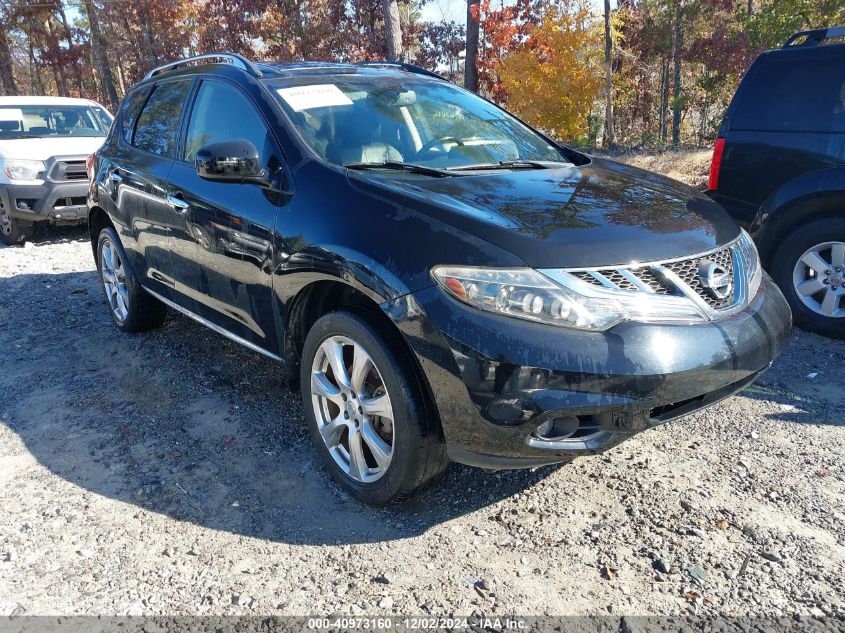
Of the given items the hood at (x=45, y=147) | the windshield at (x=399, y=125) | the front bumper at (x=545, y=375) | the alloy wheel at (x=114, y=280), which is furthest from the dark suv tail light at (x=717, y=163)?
the hood at (x=45, y=147)

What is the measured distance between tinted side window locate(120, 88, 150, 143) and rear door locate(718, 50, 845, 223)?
14.2 feet

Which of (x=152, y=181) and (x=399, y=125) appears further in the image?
(x=152, y=181)

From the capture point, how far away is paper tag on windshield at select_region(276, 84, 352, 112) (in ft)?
10.7

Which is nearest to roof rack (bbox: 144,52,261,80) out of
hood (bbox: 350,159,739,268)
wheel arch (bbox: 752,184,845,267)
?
hood (bbox: 350,159,739,268)

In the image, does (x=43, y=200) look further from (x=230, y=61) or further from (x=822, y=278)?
(x=822, y=278)

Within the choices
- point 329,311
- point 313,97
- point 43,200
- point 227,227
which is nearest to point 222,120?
point 313,97

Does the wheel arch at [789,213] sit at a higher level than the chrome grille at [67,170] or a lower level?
lower

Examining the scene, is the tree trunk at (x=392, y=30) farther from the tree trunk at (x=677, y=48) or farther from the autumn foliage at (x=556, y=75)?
the tree trunk at (x=677, y=48)

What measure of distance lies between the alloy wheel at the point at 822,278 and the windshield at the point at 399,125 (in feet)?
6.91

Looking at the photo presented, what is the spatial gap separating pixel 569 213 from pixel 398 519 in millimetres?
1431

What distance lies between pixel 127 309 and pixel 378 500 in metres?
3.05

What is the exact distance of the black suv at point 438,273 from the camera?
2.23 m

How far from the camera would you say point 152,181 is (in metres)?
4.01

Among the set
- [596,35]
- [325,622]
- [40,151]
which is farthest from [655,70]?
[325,622]
